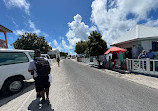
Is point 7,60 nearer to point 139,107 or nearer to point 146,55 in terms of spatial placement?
point 139,107

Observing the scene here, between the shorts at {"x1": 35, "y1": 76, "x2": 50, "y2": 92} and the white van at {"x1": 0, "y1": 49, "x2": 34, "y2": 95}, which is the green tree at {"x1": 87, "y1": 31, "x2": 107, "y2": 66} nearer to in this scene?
the white van at {"x1": 0, "y1": 49, "x2": 34, "y2": 95}

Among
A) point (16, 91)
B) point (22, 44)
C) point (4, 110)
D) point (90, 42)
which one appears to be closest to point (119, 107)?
point (4, 110)

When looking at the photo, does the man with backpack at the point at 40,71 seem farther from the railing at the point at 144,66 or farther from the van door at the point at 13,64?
the railing at the point at 144,66

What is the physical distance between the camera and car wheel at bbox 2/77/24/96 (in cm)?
296

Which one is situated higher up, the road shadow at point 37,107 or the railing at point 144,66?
the railing at point 144,66

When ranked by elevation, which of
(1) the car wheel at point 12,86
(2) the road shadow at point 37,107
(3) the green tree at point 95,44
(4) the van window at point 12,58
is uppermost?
(3) the green tree at point 95,44

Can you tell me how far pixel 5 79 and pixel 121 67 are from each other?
8557mm

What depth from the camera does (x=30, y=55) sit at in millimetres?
4207

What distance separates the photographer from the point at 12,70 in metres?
3.15

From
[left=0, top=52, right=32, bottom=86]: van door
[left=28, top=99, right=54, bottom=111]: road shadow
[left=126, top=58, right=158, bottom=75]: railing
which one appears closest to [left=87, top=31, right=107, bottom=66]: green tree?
[left=126, top=58, right=158, bottom=75]: railing

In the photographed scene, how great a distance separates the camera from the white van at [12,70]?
292 centimetres

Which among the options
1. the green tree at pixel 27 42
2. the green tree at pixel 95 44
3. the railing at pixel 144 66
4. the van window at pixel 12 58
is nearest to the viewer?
the van window at pixel 12 58

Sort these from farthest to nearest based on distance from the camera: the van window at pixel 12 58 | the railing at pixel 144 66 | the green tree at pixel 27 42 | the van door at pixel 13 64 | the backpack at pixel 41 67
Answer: the green tree at pixel 27 42 < the railing at pixel 144 66 < the van window at pixel 12 58 < the van door at pixel 13 64 < the backpack at pixel 41 67

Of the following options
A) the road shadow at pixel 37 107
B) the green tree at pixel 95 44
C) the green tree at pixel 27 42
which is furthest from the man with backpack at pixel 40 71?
the green tree at pixel 27 42
